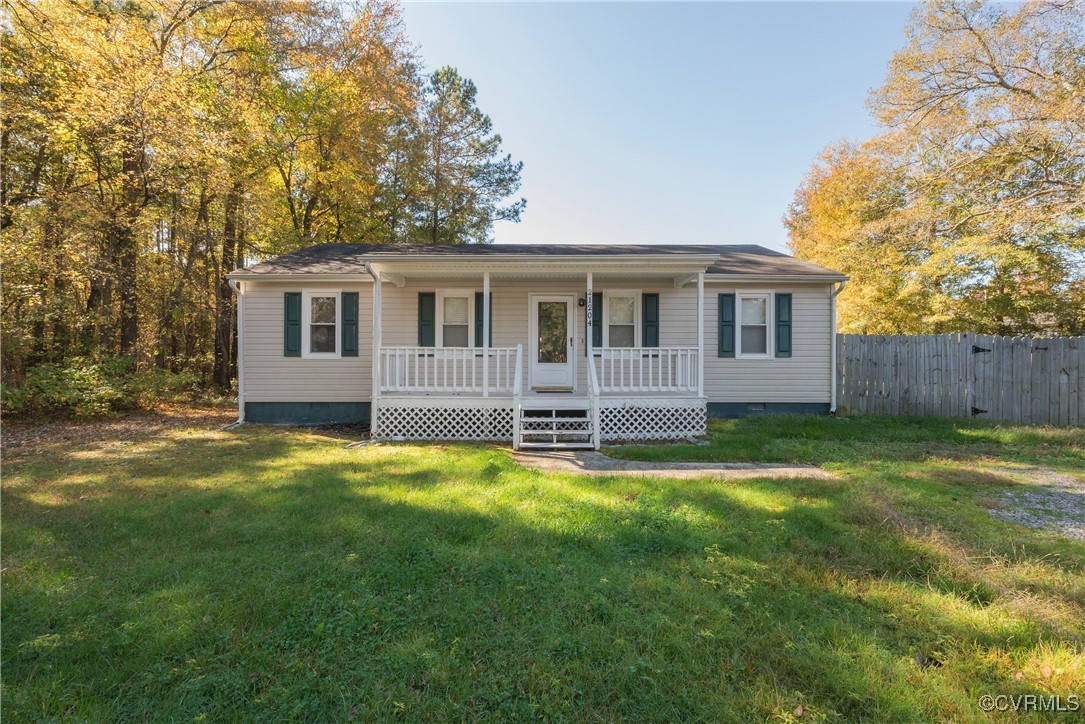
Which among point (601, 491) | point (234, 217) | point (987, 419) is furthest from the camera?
point (234, 217)

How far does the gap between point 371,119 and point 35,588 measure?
52.5ft

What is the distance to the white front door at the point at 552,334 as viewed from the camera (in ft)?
30.2

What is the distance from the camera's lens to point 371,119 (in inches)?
581

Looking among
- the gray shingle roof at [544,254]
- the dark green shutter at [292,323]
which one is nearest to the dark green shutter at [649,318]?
the gray shingle roof at [544,254]

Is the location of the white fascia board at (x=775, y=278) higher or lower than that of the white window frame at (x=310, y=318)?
higher

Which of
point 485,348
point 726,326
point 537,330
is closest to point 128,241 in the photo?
point 485,348

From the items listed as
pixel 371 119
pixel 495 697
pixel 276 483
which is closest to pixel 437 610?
pixel 495 697

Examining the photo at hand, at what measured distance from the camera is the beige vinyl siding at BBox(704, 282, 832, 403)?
943 centimetres

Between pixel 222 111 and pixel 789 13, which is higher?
pixel 789 13

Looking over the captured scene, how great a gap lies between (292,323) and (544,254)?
583 centimetres

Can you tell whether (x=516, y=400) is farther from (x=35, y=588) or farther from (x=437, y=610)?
(x=35, y=588)

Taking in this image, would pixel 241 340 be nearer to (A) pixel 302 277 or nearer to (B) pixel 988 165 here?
(A) pixel 302 277

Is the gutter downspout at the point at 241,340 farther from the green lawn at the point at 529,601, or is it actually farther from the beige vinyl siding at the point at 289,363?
the green lawn at the point at 529,601

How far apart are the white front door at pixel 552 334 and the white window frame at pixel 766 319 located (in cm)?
372
